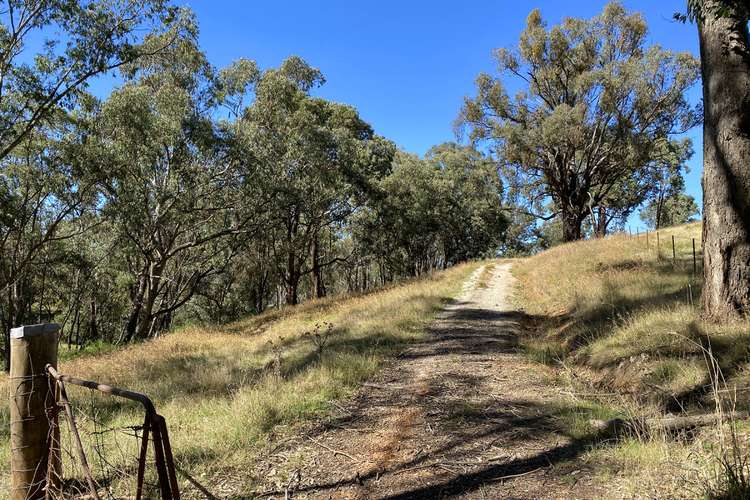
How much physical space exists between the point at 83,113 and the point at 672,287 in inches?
667

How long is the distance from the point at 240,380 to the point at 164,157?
12.9m

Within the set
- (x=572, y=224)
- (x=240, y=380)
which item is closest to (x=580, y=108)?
(x=572, y=224)

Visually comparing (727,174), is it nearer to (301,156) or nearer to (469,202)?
(301,156)

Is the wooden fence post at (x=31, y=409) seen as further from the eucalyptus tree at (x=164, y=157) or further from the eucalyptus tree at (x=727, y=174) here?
the eucalyptus tree at (x=164, y=157)

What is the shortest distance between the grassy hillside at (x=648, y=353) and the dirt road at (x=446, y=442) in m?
0.45

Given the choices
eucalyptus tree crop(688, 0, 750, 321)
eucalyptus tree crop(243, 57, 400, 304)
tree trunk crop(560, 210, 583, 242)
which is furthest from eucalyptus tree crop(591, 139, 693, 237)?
eucalyptus tree crop(688, 0, 750, 321)

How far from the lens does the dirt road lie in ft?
10.9

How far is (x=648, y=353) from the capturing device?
5305 millimetres

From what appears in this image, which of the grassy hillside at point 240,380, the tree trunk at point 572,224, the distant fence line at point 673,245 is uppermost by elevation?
the tree trunk at point 572,224

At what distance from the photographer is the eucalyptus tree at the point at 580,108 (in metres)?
22.6

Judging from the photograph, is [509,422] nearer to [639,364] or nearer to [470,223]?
[639,364]

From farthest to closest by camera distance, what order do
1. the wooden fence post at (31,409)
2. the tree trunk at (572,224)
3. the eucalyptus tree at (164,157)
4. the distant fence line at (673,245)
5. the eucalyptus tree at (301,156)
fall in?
the tree trunk at (572,224) < the eucalyptus tree at (301,156) < the eucalyptus tree at (164,157) < the distant fence line at (673,245) < the wooden fence post at (31,409)

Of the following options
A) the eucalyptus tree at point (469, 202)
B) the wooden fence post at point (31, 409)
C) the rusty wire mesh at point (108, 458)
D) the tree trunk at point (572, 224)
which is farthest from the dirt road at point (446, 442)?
the eucalyptus tree at point (469, 202)

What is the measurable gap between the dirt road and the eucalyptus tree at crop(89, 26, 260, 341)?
510 inches
